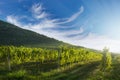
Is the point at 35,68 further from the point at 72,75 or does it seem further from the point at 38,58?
the point at 72,75

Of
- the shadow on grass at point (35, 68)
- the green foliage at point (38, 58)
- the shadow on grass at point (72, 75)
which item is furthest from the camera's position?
the green foliage at point (38, 58)

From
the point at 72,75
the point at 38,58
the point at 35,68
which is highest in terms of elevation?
the point at 38,58

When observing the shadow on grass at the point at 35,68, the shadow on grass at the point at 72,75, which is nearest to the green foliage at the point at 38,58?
the shadow on grass at the point at 35,68

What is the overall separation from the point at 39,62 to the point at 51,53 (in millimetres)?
9179

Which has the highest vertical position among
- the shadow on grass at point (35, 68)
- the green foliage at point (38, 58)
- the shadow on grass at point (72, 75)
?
the green foliage at point (38, 58)

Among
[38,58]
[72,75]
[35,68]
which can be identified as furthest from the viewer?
[38,58]

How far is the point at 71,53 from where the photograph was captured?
4316 inches

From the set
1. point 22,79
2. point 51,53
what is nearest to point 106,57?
point 51,53

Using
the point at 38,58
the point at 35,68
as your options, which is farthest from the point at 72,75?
the point at 38,58

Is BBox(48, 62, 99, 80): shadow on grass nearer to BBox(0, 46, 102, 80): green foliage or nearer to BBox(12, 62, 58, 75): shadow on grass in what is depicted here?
BBox(12, 62, 58, 75): shadow on grass

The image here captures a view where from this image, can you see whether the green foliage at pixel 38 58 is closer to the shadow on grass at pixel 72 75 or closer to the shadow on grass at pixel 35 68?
the shadow on grass at pixel 35 68

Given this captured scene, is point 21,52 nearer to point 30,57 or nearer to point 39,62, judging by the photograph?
point 30,57

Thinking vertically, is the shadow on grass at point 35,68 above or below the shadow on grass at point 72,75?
above

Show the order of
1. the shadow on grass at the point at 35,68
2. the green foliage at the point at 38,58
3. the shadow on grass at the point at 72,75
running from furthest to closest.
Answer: the green foliage at the point at 38,58, the shadow on grass at the point at 35,68, the shadow on grass at the point at 72,75
